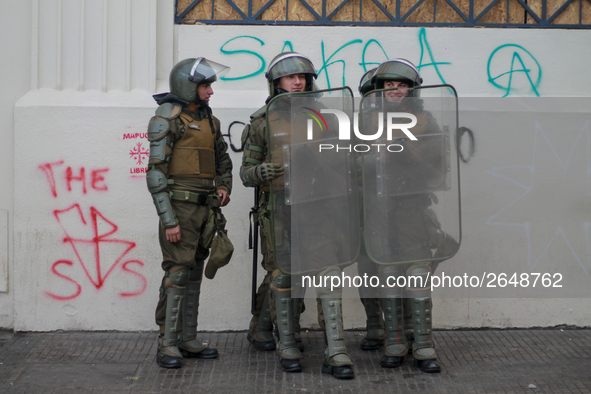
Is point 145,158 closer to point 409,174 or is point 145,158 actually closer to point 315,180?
point 315,180

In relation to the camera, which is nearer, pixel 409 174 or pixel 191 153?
pixel 409 174

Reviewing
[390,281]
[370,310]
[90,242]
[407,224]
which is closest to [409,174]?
[407,224]

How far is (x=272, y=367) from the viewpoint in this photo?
4309 millimetres

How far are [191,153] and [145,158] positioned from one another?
93 cm

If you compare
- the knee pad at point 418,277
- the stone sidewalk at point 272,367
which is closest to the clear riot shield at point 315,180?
the knee pad at point 418,277

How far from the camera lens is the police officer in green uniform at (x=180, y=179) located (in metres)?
4.15

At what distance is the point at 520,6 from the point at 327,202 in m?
2.61

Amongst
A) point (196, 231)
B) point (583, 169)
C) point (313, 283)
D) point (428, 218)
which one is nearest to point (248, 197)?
point (196, 231)

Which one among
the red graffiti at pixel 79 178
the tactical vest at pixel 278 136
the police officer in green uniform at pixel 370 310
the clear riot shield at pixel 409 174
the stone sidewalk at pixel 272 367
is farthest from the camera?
the red graffiti at pixel 79 178

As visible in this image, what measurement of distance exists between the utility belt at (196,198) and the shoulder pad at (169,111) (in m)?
0.48

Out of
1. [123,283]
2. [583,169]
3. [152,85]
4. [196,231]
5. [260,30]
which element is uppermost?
[260,30]

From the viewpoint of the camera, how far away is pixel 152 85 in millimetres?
5121

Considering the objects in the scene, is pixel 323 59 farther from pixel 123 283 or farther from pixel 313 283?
pixel 123 283

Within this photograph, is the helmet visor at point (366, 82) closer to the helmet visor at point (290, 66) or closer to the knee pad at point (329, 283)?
the helmet visor at point (290, 66)
